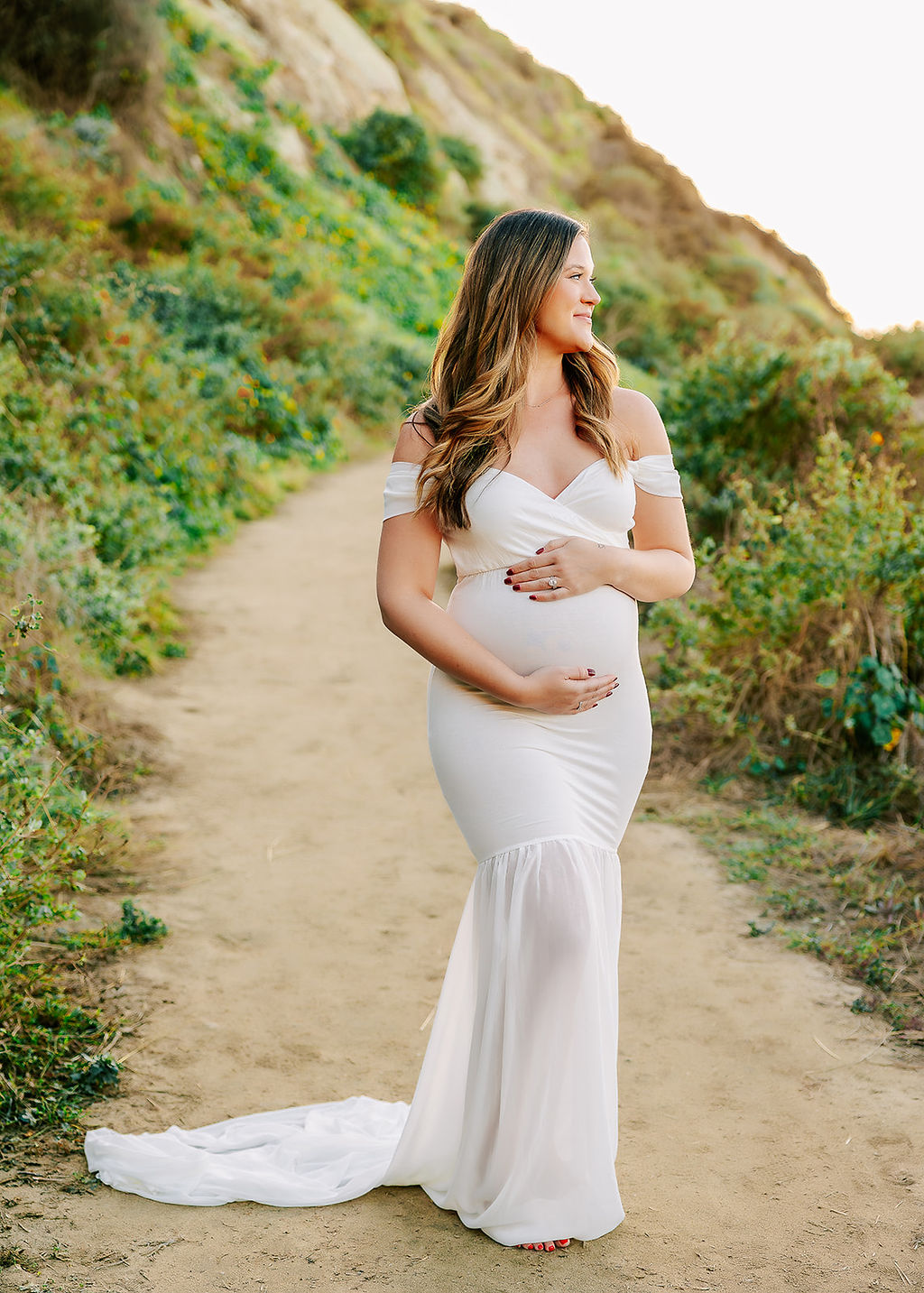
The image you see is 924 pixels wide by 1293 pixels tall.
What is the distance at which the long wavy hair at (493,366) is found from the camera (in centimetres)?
277

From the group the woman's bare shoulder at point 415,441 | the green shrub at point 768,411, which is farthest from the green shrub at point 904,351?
the woman's bare shoulder at point 415,441

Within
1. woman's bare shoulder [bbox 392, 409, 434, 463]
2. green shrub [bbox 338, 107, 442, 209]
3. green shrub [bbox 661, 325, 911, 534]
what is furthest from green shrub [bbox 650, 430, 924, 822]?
green shrub [bbox 338, 107, 442, 209]

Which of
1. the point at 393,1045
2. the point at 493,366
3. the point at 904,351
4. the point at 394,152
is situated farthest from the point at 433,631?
the point at 394,152

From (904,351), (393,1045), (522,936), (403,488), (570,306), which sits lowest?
(393,1045)

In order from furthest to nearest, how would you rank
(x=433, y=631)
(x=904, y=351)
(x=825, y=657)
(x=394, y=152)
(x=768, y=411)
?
(x=394, y=152), (x=904, y=351), (x=768, y=411), (x=825, y=657), (x=433, y=631)

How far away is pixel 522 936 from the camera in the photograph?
2.59 meters

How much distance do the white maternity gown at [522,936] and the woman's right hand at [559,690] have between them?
7 centimetres

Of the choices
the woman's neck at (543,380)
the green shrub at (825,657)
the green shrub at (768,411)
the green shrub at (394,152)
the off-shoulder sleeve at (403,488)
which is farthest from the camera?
the green shrub at (394,152)

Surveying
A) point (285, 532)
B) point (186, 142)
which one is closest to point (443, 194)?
point (186, 142)

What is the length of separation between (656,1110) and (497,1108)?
1036 millimetres

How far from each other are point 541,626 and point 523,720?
0.76ft

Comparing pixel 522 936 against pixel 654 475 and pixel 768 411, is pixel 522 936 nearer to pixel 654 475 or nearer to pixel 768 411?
pixel 654 475

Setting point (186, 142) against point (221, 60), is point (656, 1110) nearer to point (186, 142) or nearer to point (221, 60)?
point (186, 142)

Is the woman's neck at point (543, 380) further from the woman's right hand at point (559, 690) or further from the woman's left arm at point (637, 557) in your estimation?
the woman's right hand at point (559, 690)
